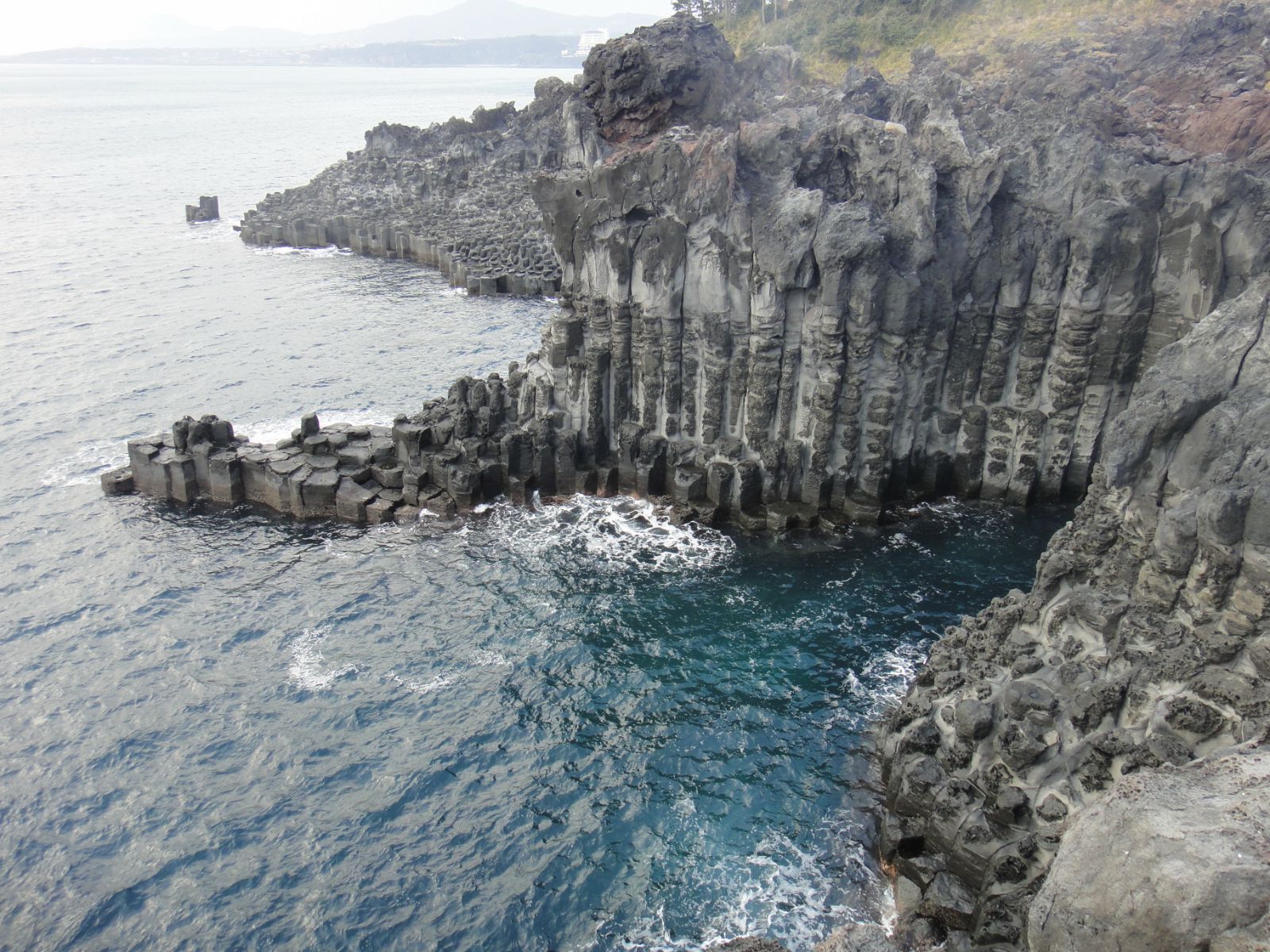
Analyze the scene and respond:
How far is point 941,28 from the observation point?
107125 millimetres

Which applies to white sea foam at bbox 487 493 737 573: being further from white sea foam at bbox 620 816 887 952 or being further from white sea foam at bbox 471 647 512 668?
white sea foam at bbox 620 816 887 952

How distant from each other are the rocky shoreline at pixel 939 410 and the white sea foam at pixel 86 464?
122 inches

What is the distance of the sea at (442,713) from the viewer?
81.1 ft

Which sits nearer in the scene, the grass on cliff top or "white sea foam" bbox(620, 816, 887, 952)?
"white sea foam" bbox(620, 816, 887, 952)

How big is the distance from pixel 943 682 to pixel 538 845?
39.0ft

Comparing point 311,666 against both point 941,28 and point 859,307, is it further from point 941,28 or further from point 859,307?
point 941,28

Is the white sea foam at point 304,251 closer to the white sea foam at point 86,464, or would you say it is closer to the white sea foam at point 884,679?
the white sea foam at point 86,464

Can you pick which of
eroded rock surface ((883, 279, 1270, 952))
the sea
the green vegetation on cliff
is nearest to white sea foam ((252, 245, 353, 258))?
the sea

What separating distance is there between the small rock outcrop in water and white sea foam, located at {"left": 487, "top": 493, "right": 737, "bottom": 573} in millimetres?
84876

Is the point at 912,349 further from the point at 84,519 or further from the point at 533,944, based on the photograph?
the point at 84,519

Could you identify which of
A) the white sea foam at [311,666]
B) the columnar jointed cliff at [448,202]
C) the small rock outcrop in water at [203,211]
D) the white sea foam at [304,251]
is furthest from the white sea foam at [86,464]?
the small rock outcrop in water at [203,211]

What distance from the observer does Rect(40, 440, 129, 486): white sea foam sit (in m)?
47.8

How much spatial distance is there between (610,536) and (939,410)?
15.0 m

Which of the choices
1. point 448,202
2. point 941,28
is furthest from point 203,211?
point 941,28
